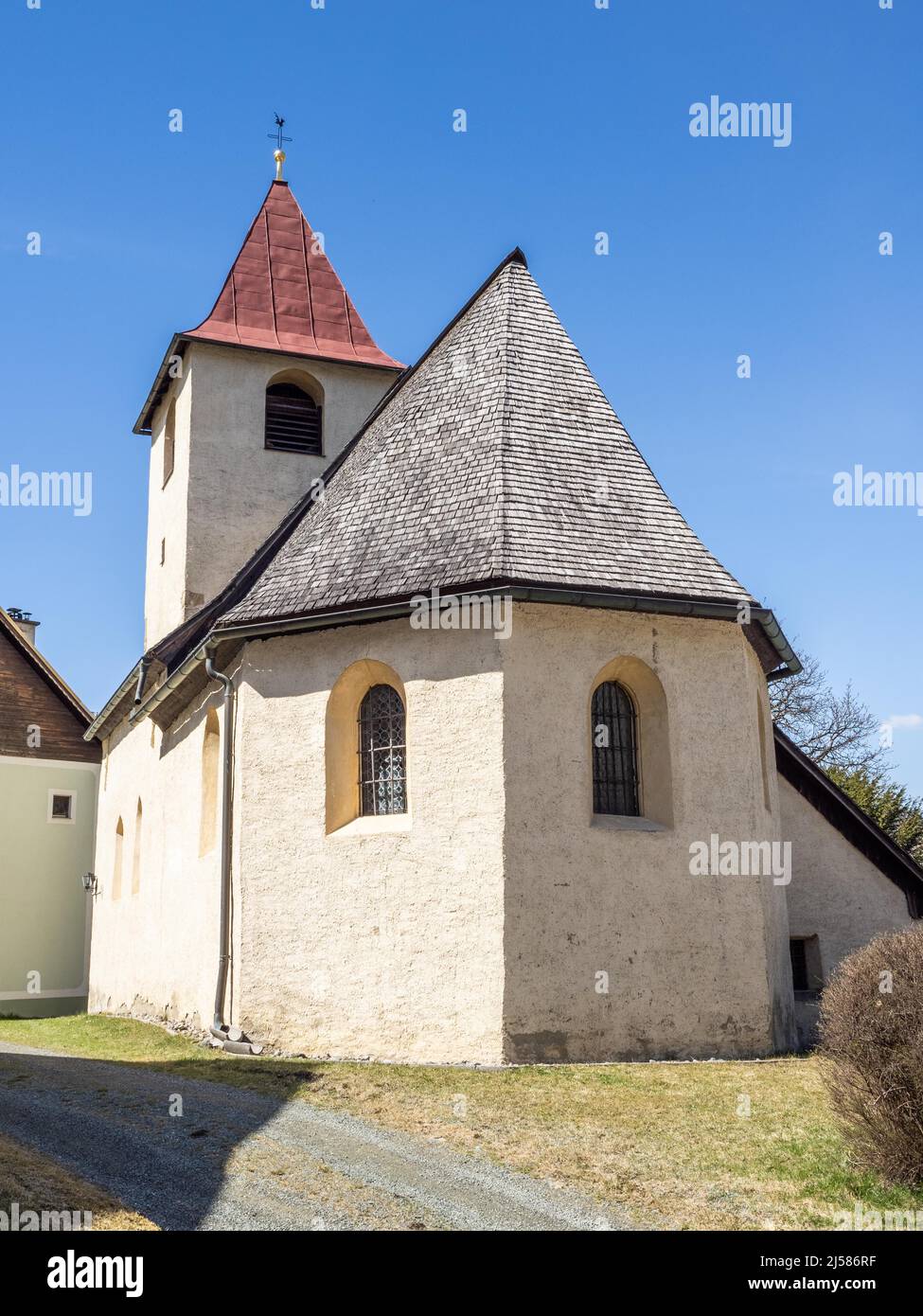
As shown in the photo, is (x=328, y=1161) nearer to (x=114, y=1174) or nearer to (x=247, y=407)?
(x=114, y=1174)

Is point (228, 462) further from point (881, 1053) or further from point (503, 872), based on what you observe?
point (881, 1053)

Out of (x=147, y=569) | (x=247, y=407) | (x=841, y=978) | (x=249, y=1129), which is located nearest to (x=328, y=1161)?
(x=249, y=1129)

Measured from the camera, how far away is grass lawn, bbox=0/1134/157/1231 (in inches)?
259

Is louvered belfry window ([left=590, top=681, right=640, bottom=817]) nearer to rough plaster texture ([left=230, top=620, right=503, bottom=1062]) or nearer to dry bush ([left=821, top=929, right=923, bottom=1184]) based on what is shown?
rough plaster texture ([left=230, top=620, right=503, bottom=1062])

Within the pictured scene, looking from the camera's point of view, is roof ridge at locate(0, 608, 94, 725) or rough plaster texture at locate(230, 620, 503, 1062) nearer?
rough plaster texture at locate(230, 620, 503, 1062)

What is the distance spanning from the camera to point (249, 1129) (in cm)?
917

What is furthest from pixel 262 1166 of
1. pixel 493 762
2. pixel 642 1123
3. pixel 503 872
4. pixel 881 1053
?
pixel 493 762

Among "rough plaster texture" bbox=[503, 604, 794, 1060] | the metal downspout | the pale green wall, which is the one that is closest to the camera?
"rough plaster texture" bbox=[503, 604, 794, 1060]

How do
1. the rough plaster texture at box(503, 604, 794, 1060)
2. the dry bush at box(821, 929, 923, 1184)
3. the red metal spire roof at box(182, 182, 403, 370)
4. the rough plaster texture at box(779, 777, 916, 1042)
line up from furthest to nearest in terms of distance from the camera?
the red metal spire roof at box(182, 182, 403, 370) < the rough plaster texture at box(779, 777, 916, 1042) < the rough plaster texture at box(503, 604, 794, 1060) < the dry bush at box(821, 929, 923, 1184)

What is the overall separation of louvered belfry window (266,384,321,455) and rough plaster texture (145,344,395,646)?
0.69 feet

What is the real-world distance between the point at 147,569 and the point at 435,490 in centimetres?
1158

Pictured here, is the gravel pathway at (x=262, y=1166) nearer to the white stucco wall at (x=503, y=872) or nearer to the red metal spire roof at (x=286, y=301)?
the white stucco wall at (x=503, y=872)

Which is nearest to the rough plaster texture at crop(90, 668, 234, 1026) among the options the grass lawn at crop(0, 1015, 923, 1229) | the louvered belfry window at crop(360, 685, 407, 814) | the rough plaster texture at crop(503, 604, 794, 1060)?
the louvered belfry window at crop(360, 685, 407, 814)

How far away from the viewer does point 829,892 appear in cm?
1773
